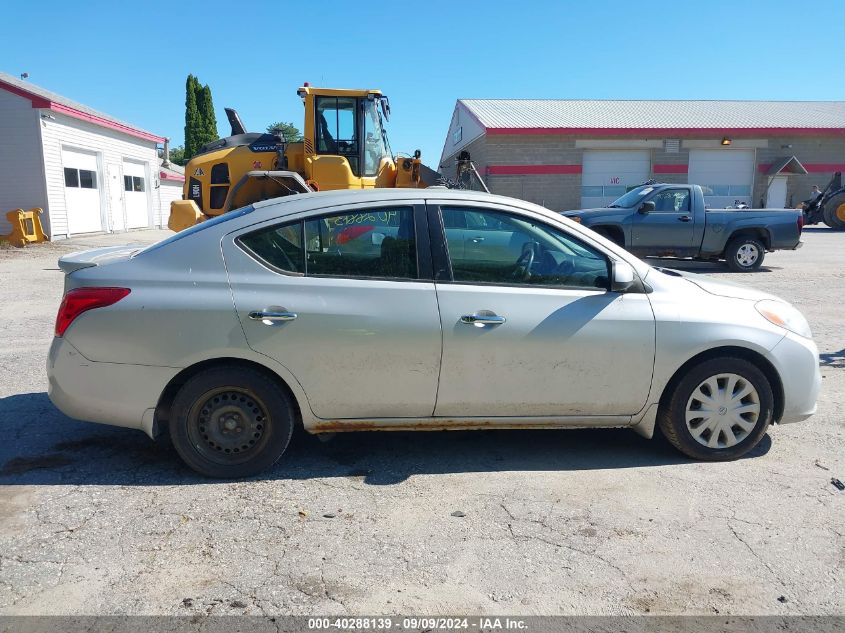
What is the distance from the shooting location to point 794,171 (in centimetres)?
2977

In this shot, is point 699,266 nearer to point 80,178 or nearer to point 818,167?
point 80,178

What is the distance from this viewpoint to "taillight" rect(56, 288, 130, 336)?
362 centimetres

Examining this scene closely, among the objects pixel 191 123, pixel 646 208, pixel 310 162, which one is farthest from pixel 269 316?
pixel 191 123

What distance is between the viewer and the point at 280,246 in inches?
148

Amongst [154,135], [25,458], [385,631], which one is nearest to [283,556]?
[385,631]

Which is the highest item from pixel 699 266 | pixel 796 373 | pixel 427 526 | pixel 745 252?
pixel 745 252

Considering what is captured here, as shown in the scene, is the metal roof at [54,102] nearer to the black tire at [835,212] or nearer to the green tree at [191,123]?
the green tree at [191,123]

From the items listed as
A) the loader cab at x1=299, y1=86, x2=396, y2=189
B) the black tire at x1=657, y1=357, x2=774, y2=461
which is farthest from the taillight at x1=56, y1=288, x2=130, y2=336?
the loader cab at x1=299, y1=86, x2=396, y2=189

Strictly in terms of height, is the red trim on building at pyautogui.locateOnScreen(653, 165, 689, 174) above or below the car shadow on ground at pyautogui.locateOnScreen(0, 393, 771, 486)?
above

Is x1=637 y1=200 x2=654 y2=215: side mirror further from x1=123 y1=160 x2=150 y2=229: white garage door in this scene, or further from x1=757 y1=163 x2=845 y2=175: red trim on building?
x1=757 y1=163 x2=845 y2=175: red trim on building

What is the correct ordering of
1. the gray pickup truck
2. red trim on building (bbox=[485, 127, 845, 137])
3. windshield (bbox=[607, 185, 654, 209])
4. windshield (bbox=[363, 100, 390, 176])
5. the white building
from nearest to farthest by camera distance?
windshield (bbox=[363, 100, 390, 176]) → the gray pickup truck → windshield (bbox=[607, 185, 654, 209]) → the white building → red trim on building (bbox=[485, 127, 845, 137])

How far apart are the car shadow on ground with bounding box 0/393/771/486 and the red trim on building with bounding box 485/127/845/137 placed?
24781mm

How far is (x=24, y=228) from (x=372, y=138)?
1229 centimetres

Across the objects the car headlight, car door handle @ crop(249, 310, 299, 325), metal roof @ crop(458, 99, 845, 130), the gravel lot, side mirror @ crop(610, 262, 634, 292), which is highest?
metal roof @ crop(458, 99, 845, 130)
